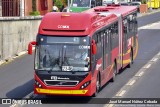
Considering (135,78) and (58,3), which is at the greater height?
(58,3)

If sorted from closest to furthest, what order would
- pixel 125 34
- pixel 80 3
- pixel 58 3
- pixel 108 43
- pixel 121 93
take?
pixel 121 93, pixel 108 43, pixel 125 34, pixel 80 3, pixel 58 3

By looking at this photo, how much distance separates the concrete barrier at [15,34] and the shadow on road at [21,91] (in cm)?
837

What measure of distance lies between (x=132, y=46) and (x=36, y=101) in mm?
11028

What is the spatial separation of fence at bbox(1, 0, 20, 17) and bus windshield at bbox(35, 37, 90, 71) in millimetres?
22348

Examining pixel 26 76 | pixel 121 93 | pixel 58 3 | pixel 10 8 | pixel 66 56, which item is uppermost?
pixel 10 8

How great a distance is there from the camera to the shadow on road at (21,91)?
21203 millimetres

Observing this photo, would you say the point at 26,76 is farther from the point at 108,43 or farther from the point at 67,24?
the point at 67,24

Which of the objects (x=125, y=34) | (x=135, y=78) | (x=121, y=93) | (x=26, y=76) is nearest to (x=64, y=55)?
(x=121, y=93)

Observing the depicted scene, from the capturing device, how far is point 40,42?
19469mm

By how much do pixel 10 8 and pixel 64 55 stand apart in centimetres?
2405

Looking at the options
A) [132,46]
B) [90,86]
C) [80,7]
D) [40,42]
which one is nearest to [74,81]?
[90,86]

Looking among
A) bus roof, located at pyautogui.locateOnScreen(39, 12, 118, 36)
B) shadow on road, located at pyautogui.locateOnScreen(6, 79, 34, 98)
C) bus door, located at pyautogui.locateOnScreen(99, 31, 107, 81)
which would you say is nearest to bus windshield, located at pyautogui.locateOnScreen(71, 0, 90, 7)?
shadow on road, located at pyautogui.locateOnScreen(6, 79, 34, 98)

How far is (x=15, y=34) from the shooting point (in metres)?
33.7

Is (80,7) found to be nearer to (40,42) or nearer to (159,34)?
(159,34)
